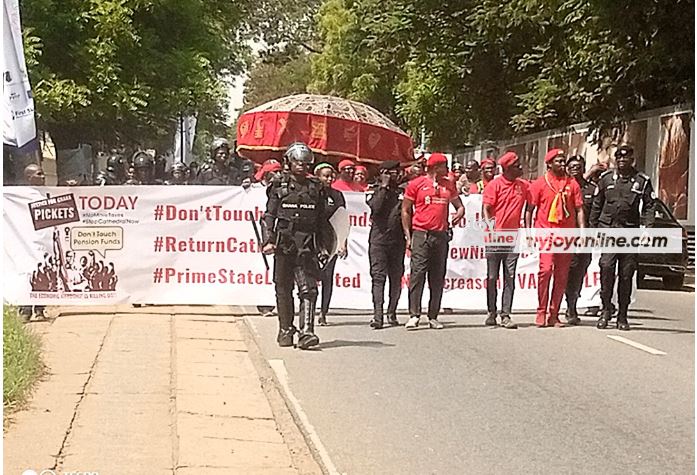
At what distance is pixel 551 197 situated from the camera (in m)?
5.23

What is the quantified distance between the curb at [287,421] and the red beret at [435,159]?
1.14m

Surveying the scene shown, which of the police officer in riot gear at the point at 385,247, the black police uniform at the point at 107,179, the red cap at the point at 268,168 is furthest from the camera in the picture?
the police officer in riot gear at the point at 385,247

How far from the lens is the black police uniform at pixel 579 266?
17.7 ft

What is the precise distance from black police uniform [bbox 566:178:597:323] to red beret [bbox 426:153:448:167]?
2.33 feet

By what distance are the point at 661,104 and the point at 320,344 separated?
Answer: 6.23 ft

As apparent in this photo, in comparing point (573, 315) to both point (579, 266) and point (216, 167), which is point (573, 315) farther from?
point (216, 167)

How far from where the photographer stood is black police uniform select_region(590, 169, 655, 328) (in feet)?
17.5

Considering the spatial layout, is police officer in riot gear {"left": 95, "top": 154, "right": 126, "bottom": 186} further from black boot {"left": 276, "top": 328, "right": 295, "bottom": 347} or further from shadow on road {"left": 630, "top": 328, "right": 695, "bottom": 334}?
shadow on road {"left": 630, "top": 328, "right": 695, "bottom": 334}

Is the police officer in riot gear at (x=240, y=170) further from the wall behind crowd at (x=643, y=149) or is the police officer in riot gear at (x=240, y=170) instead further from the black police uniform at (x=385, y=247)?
the black police uniform at (x=385, y=247)

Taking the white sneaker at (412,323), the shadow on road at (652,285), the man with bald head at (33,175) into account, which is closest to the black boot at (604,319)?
the shadow on road at (652,285)

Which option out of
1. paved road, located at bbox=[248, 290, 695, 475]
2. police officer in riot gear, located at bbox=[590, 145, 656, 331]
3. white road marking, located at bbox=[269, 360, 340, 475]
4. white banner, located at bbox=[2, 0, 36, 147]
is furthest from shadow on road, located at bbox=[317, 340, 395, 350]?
white banner, located at bbox=[2, 0, 36, 147]

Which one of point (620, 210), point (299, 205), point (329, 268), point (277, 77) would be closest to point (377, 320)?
point (329, 268)

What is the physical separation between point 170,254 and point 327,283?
901 millimetres

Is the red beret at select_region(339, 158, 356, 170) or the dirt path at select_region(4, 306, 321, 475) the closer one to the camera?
the dirt path at select_region(4, 306, 321, 475)
